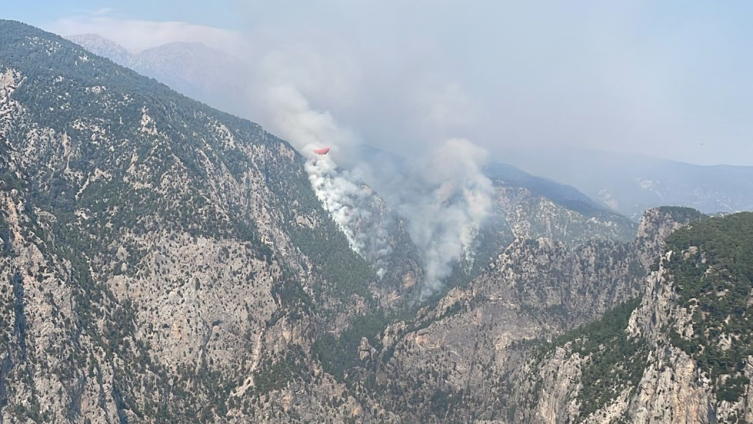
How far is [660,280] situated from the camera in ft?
652

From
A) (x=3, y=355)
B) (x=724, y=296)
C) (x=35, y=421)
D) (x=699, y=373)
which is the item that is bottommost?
(x=35, y=421)

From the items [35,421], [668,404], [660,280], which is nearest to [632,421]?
[668,404]

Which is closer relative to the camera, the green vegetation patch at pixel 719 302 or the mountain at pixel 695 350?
the mountain at pixel 695 350

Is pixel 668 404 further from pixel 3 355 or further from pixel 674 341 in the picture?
pixel 3 355

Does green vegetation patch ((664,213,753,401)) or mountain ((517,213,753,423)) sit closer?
mountain ((517,213,753,423))

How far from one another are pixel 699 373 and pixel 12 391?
185522 millimetres

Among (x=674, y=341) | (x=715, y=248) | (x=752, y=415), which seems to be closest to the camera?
(x=752, y=415)

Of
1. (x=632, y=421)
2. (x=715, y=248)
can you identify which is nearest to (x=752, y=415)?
(x=632, y=421)

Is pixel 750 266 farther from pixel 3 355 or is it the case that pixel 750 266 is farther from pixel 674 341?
pixel 3 355

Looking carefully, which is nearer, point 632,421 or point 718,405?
point 718,405

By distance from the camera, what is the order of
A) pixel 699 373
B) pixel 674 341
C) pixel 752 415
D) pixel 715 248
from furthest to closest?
pixel 715 248 → pixel 674 341 → pixel 699 373 → pixel 752 415

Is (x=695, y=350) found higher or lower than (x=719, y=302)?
lower

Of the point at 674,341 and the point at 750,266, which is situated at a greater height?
the point at 750,266

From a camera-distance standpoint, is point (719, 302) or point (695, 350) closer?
point (695, 350)
